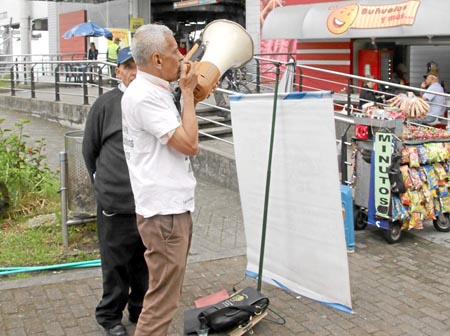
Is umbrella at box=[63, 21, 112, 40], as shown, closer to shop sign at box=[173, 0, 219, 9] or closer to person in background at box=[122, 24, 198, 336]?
shop sign at box=[173, 0, 219, 9]

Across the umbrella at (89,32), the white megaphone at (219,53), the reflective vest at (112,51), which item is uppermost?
the umbrella at (89,32)

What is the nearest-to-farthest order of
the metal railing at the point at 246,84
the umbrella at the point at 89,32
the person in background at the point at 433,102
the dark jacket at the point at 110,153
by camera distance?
the dark jacket at the point at 110,153
the person in background at the point at 433,102
the metal railing at the point at 246,84
the umbrella at the point at 89,32

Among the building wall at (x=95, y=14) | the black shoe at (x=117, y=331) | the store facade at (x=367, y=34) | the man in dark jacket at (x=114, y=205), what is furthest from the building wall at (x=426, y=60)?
the building wall at (x=95, y=14)

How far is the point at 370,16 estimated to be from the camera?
13.3 metres

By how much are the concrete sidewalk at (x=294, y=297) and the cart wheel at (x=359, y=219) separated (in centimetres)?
28

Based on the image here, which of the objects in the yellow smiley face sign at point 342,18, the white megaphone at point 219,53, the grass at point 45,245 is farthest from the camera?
the yellow smiley face sign at point 342,18

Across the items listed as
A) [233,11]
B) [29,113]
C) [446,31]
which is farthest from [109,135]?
[233,11]

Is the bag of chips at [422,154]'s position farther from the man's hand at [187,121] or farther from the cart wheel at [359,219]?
the man's hand at [187,121]

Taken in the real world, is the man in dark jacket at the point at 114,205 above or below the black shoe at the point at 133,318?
above

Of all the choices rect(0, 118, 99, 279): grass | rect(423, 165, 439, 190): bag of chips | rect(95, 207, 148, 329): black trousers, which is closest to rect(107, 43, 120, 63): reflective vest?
rect(0, 118, 99, 279): grass

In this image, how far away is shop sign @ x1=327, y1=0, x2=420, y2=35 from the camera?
1241 cm

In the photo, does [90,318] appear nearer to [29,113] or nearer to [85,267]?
[85,267]

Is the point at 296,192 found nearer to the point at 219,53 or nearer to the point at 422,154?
the point at 219,53

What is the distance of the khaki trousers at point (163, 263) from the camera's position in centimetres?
308
